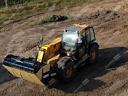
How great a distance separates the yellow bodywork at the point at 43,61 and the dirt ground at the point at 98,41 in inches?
35.3

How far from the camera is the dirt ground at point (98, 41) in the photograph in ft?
55.1

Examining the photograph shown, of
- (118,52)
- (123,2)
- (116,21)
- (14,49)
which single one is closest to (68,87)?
(118,52)

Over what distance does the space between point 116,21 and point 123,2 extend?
3823 millimetres

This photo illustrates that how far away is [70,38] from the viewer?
17.9 m

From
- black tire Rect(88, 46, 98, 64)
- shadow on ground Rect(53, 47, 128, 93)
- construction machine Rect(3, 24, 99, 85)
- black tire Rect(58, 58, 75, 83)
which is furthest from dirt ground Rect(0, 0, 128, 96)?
construction machine Rect(3, 24, 99, 85)

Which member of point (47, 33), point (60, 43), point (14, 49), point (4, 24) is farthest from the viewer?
point (4, 24)

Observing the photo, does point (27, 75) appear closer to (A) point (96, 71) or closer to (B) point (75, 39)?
(B) point (75, 39)

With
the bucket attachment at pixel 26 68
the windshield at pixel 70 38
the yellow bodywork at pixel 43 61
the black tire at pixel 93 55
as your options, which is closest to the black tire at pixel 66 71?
the yellow bodywork at pixel 43 61

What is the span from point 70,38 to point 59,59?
1413 mm

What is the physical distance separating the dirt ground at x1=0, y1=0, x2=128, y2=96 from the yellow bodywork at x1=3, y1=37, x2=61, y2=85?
896 millimetres

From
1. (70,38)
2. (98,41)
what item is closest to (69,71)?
(70,38)

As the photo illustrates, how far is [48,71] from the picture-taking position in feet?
53.7

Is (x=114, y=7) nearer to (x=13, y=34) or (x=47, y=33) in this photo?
(x=47, y=33)

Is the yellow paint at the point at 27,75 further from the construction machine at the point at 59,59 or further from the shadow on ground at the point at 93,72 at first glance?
the shadow on ground at the point at 93,72
